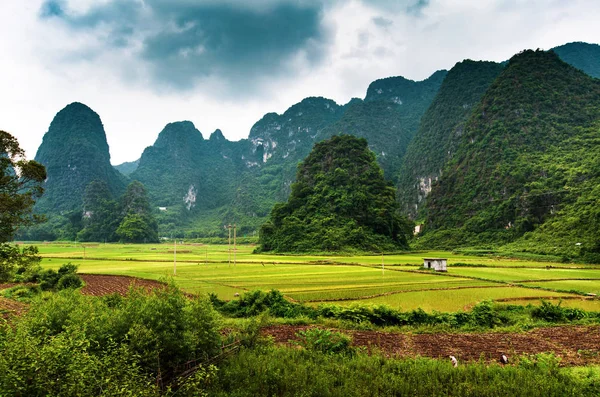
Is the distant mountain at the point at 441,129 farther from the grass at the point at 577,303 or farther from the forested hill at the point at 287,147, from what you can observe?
the grass at the point at 577,303

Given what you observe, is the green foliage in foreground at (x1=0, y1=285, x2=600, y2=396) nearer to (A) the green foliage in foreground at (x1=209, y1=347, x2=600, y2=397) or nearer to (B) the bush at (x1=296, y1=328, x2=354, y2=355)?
(A) the green foliage in foreground at (x1=209, y1=347, x2=600, y2=397)

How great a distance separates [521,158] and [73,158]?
13602 centimetres

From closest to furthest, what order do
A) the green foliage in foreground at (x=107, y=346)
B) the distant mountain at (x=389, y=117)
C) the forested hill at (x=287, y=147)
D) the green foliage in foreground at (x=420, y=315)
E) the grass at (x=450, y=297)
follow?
the green foliage in foreground at (x=107, y=346)
the green foliage in foreground at (x=420, y=315)
the grass at (x=450, y=297)
the forested hill at (x=287, y=147)
the distant mountain at (x=389, y=117)

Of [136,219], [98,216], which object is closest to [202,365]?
[136,219]

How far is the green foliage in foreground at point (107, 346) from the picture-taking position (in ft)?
11.7

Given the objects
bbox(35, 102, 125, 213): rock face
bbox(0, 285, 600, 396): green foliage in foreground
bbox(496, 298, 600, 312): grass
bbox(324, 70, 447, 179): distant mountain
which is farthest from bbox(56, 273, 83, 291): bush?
bbox(324, 70, 447, 179): distant mountain

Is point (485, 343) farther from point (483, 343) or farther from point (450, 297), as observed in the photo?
point (450, 297)

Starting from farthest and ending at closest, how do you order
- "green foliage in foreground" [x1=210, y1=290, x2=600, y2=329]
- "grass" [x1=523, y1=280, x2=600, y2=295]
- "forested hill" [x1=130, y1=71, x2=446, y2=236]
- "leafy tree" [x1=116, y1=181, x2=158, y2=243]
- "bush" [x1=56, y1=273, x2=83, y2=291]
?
"forested hill" [x1=130, y1=71, x2=446, y2=236] → "leafy tree" [x1=116, y1=181, x2=158, y2=243] → "bush" [x1=56, y1=273, x2=83, y2=291] → "grass" [x1=523, y1=280, x2=600, y2=295] → "green foliage in foreground" [x1=210, y1=290, x2=600, y2=329]

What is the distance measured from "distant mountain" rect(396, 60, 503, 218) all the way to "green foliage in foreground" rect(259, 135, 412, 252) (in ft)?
141

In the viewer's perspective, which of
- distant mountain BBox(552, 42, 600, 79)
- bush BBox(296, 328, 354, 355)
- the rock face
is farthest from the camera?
distant mountain BBox(552, 42, 600, 79)

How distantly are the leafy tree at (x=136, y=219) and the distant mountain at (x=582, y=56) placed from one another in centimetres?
17448

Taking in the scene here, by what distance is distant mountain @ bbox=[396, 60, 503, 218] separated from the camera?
94.1 m

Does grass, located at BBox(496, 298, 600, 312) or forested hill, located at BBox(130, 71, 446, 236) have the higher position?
forested hill, located at BBox(130, 71, 446, 236)

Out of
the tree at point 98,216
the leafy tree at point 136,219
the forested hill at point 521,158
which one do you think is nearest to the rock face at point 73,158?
the tree at point 98,216
